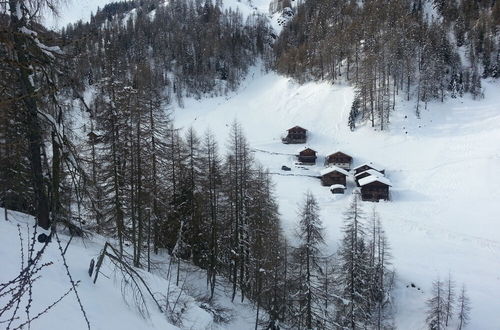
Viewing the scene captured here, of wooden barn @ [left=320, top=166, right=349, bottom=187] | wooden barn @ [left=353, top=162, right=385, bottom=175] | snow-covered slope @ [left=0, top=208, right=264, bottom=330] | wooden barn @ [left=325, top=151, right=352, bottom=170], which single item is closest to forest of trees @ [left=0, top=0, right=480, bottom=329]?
snow-covered slope @ [left=0, top=208, right=264, bottom=330]

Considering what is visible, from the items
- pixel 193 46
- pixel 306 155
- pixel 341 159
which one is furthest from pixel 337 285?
pixel 193 46

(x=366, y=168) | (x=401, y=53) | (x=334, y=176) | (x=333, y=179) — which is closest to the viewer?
(x=334, y=176)

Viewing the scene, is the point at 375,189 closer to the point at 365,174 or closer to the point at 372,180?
the point at 372,180

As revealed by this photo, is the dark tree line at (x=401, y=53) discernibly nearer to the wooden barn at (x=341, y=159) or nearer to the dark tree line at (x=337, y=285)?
the wooden barn at (x=341, y=159)

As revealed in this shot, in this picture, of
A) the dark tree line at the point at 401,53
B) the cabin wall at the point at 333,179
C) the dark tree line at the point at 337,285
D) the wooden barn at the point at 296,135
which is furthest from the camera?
the dark tree line at the point at 401,53

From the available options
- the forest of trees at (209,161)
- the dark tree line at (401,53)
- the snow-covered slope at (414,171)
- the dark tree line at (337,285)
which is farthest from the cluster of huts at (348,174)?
the dark tree line at (337,285)

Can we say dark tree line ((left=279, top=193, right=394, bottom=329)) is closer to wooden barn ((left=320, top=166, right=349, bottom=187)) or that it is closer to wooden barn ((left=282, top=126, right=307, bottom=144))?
wooden barn ((left=320, top=166, right=349, bottom=187))
